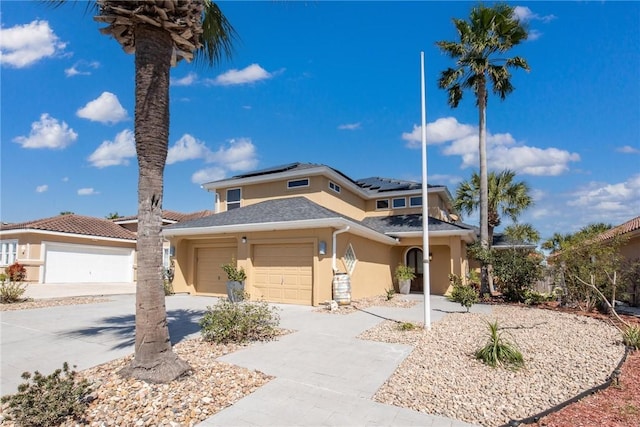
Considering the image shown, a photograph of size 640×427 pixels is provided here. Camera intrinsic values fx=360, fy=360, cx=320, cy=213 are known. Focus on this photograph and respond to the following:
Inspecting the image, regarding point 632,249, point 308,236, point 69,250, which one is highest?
point 308,236

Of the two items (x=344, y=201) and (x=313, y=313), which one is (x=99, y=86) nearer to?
(x=313, y=313)

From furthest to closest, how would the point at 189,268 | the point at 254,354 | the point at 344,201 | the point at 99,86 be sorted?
the point at 344,201 → the point at 189,268 → the point at 99,86 → the point at 254,354

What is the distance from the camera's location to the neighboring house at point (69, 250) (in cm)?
2136

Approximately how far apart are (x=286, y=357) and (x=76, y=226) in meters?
23.4

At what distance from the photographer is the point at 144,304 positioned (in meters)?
4.99

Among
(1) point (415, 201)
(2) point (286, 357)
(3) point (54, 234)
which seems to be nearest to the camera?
(2) point (286, 357)

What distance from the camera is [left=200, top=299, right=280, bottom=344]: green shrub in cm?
718

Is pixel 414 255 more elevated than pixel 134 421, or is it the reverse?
pixel 414 255

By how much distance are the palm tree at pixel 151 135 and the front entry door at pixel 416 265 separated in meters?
16.7

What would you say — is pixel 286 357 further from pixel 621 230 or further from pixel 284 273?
pixel 621 230

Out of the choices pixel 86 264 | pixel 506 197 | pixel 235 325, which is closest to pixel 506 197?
pixel 506 197

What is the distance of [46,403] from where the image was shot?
3752 mm

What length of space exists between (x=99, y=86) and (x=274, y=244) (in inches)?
315

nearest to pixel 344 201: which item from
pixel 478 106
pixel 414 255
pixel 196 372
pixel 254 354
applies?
pixel 414 255
